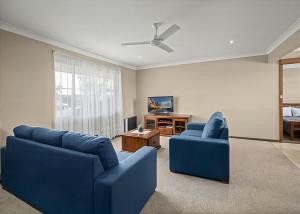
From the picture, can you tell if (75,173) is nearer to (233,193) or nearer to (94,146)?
(94,146)

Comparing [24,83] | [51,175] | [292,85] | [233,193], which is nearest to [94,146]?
[51,175]

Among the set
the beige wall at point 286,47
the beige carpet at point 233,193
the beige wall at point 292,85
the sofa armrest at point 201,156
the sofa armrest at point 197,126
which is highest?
the beige wall at point 286,47

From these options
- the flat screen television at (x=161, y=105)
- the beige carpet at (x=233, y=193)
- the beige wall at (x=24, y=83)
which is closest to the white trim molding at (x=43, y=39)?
the beige wall at (x=24, y=83)

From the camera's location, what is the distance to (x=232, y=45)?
153 inches

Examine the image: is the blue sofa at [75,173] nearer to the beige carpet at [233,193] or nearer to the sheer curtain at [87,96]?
the beige carpet at [233,193]

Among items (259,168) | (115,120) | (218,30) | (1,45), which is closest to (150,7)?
(218,30)

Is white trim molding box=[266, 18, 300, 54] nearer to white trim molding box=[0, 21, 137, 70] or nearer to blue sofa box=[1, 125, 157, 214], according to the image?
blue sofa box=[1, 125, 157, 214]

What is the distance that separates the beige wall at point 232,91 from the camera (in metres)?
4.52

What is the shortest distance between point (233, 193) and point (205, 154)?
60cm

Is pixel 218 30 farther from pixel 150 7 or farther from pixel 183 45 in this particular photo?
pixel 150 7

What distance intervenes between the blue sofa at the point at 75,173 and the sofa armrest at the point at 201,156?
72 cm

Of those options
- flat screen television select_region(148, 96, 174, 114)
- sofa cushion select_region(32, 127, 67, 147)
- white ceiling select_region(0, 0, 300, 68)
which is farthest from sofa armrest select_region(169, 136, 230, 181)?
flat screen television select_region(148, 96, 174, 114)

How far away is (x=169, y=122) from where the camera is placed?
5.37 m

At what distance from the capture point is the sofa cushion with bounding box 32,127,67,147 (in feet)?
5.59
